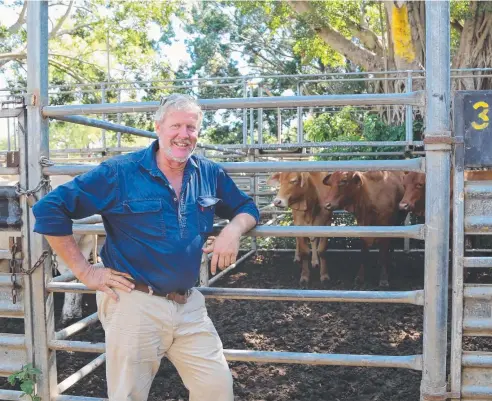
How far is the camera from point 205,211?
109 inches

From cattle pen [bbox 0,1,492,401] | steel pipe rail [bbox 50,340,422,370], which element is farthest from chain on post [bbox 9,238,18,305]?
steel pipe rail [bbox 50,340,422,370]

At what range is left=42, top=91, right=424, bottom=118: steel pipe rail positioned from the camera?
2750 mm

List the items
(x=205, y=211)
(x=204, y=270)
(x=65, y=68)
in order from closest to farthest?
1. (x=205, y=211)
2. (x=204, y=270)
3. (x=65, y=68)

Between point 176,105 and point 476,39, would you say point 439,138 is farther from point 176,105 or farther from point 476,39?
point 476,39

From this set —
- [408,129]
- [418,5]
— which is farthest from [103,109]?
[418,5]

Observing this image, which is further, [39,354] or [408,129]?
[408,129]

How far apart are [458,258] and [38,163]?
215cm

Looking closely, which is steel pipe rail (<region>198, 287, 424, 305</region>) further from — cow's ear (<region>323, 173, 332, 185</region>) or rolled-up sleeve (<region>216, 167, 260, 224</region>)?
cow's ear (<region>323, 173, 332, 185</region>)

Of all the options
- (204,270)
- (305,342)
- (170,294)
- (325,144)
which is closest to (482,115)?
(170,294)

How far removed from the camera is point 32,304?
3.13 meters

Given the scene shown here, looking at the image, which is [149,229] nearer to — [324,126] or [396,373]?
[396,373]

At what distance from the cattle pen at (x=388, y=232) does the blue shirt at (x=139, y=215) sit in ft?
1.20

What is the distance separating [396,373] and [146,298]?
2434 millimetres

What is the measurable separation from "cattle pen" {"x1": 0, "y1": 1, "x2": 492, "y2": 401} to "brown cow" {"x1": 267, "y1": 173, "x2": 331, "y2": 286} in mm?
5347
